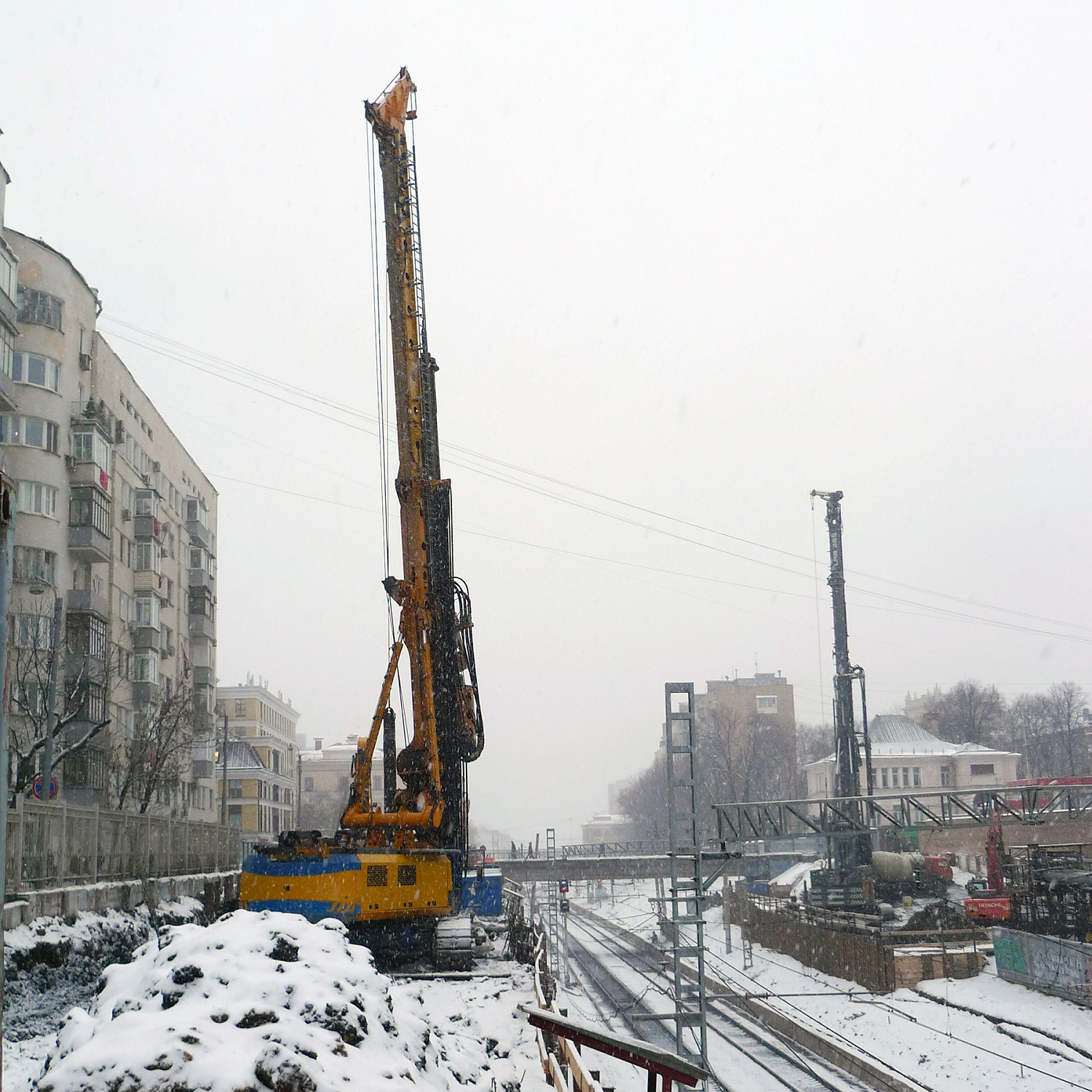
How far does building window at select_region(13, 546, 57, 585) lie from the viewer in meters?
40.4

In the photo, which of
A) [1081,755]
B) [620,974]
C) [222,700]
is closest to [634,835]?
[1081,755]

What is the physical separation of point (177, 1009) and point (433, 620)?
17.2 m

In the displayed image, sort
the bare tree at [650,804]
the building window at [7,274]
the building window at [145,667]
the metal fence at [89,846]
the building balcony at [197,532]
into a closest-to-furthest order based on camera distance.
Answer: the metal fence at [89,846], the building window at [7,274], the building window at [145,667], the building balcony at [197,532], the bare tree at [650,804]

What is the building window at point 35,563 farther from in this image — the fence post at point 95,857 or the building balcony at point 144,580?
the fence post at point 95,857

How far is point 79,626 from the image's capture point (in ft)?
147

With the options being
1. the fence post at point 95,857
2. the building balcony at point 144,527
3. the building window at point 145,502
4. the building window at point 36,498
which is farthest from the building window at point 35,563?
the fence post at point 95,857

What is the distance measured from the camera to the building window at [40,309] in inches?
1645

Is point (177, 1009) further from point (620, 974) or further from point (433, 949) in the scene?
point (620, 974)

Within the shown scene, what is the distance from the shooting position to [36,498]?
41.4 m

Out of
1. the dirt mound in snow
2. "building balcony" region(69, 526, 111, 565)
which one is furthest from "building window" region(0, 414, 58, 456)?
the dirt mound in snow

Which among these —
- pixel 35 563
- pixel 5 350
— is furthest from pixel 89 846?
pixel 5 350

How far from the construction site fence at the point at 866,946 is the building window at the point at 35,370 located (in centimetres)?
3497

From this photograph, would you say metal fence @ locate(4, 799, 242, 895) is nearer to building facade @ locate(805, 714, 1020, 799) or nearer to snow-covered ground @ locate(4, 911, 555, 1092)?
snow-covered ground @ locate(4, 911, 555, 1092)

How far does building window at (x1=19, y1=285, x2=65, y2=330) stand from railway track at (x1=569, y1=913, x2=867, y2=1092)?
3163 cm
